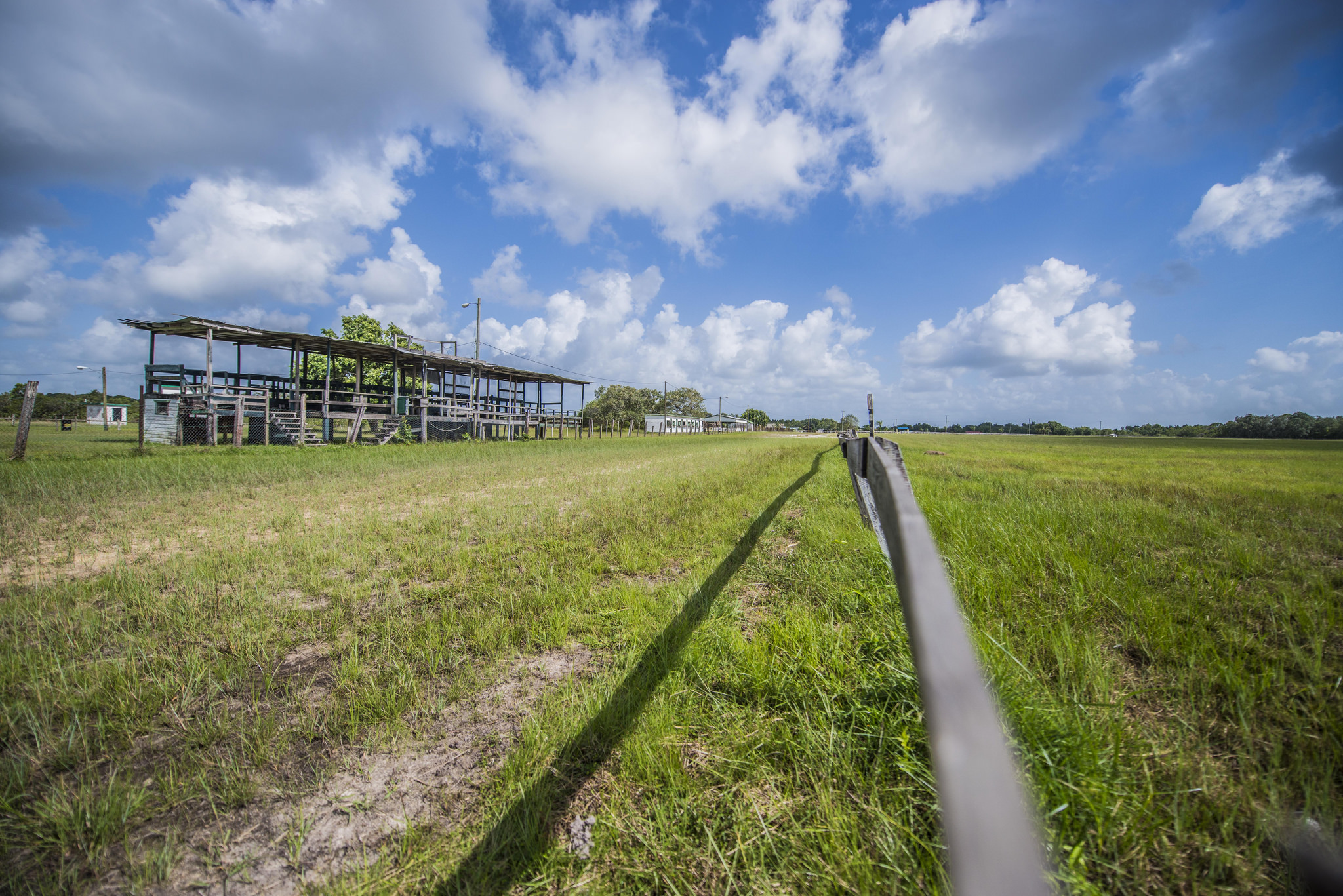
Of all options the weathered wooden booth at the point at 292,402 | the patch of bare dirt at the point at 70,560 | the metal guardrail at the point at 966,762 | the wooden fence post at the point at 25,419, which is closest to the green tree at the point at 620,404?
the weathered wooden booth at the point at 292,402

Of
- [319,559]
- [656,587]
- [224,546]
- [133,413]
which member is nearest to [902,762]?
[656,587]

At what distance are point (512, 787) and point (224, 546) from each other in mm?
4627

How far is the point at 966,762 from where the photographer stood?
54cm

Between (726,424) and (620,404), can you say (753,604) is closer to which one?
(620,404)

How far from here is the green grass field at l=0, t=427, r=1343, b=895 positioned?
55.2 inches

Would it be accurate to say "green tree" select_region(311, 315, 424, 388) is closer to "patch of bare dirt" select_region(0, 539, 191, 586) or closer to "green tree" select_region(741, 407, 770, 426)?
"patch of bare dirt" select_region(0, 539, 191, 586)

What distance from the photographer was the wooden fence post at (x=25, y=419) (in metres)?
10.2

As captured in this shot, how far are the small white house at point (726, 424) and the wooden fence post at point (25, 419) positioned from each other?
3475 inches

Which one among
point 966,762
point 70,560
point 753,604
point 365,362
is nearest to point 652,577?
point 753,604

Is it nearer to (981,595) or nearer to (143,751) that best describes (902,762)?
(981,595)

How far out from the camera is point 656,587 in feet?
12.2

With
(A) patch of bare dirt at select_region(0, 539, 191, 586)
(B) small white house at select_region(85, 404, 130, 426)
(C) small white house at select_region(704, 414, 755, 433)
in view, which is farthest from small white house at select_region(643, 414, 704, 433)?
(A) patch of bare dirt at select_region(0, 539, 191, 586)

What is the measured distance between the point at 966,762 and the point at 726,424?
372 ft

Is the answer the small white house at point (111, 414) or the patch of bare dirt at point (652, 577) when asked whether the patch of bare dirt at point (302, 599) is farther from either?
the small white house at point (111, 414)
